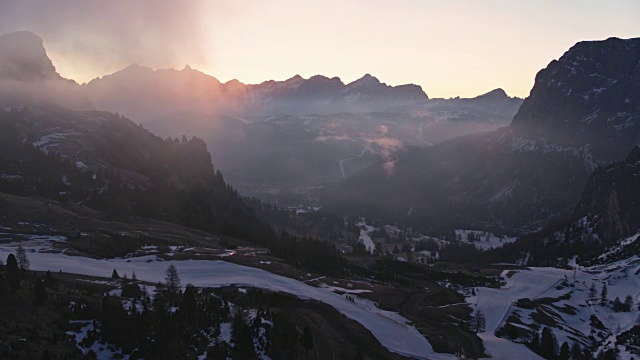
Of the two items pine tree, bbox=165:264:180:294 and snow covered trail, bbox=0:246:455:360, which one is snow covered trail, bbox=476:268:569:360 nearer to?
snow covered trail, bbox=0:246:455:360

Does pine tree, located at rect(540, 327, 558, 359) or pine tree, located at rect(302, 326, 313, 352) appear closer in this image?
pine tree, located at rect(302, 326, 313, 352)

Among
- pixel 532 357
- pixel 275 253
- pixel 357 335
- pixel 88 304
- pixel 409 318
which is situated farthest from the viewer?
pixel 275 253

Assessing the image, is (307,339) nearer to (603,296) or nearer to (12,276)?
(12,276)

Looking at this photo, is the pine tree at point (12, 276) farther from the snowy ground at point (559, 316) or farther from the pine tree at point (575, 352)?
the pine tree at point (575, 352)

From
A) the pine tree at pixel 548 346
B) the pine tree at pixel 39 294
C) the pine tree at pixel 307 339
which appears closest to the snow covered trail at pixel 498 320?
the pine tree at pixel 548 346

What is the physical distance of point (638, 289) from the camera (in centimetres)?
19962

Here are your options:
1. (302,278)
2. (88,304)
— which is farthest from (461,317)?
(88,304)

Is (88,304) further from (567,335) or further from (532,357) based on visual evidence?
(567,335)

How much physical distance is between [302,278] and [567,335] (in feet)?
243

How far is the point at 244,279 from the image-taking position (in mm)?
146625

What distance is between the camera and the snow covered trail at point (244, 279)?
414 ft

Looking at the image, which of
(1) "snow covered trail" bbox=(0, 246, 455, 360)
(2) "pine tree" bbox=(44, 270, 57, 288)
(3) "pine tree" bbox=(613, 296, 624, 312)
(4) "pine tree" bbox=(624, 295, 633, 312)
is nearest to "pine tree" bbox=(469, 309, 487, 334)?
(1) "snow covered trail" bbox=(0, 246, 455, 360)

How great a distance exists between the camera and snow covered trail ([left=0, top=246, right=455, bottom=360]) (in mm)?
126163

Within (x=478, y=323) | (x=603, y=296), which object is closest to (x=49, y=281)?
(x=478, y=323)
